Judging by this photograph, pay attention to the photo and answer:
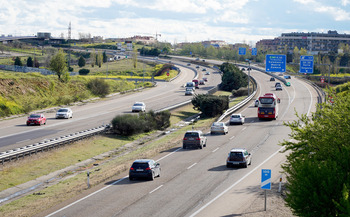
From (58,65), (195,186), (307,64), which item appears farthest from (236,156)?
(58,65)

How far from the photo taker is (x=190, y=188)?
1092 inches

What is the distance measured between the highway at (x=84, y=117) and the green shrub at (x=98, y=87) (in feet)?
6.65

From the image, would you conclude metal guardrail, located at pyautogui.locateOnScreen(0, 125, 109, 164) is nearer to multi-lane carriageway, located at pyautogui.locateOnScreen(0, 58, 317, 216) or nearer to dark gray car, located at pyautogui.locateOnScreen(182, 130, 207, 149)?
multi-lane carriageway, located at pyautogui.locateOnScreen(0, 58, 317, 216)

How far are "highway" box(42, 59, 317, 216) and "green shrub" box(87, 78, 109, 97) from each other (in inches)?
1675

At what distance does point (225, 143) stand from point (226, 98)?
24079 mm

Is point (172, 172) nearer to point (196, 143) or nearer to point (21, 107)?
point (196, 143)

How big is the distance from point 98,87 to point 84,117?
25045 mm

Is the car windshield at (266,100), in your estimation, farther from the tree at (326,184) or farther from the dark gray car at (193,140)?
the tree at (326,184)

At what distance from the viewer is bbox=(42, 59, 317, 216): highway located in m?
23.1

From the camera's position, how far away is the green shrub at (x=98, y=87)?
85062mm

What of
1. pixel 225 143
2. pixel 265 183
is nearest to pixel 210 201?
pixel 265 183

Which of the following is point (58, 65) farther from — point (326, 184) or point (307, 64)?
point (326, 184)

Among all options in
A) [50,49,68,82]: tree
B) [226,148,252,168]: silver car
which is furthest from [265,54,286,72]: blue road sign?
[226,148,252,168]: silver car

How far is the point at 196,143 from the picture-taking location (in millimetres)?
41906
